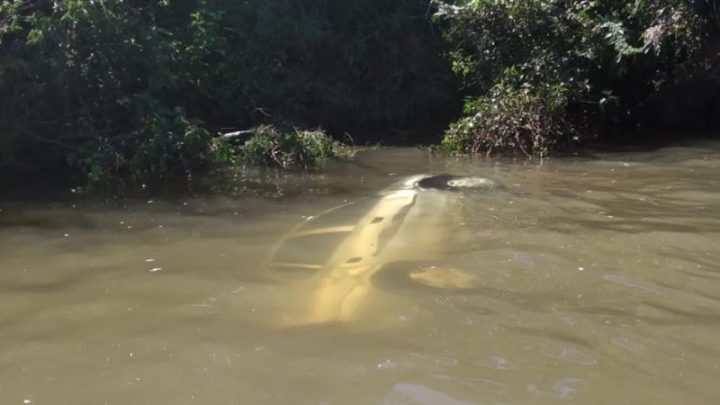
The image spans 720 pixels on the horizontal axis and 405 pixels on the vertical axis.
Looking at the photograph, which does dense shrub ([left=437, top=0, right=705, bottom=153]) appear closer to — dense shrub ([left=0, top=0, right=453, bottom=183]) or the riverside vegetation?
the riverside vegetation

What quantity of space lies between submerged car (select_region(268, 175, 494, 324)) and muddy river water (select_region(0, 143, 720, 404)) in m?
0.03

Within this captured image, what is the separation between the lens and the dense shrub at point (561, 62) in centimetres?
1021

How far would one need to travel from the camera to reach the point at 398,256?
5.29m

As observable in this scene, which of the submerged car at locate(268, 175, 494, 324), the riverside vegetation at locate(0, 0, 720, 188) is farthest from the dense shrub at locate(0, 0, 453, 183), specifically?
the submerged car at locate(268, 175, 494, 324)

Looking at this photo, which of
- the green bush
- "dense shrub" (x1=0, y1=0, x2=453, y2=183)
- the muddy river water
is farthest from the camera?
the green bush

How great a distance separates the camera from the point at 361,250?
214 inches

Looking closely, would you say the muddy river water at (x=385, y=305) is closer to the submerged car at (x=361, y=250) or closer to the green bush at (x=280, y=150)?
the submerged car at (x=361, y=250)

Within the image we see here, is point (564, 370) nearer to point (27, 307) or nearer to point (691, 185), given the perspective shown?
point (27, 307)

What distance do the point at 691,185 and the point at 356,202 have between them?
119 inches

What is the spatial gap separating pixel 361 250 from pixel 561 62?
634cm

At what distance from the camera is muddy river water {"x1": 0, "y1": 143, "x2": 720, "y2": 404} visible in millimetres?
3545

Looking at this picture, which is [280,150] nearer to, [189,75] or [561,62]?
[189,75]

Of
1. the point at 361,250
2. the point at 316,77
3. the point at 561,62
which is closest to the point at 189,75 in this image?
the point at 316,77

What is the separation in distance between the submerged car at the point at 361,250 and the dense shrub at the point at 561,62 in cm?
327
